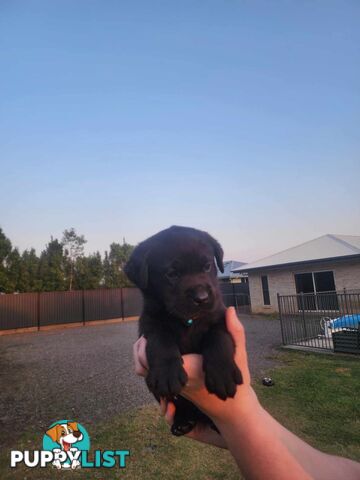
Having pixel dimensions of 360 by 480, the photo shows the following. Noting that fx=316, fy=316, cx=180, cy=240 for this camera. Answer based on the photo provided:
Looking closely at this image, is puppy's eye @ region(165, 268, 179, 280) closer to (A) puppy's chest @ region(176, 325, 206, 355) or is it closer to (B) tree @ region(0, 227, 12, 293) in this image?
(A) puppy's chest @ region(176, 325, 206, 355)

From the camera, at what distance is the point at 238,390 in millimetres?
1694

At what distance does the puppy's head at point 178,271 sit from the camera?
1.95 metres

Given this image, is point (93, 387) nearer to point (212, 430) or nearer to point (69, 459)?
point (69, 459)

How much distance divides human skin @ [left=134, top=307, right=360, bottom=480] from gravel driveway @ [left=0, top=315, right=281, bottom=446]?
517cm

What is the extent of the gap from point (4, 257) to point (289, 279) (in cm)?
2701

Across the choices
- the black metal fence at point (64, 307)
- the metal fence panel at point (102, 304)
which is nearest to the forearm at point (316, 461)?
the black metal fence at point (64, 307)

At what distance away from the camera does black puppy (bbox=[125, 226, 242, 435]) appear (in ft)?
5.59

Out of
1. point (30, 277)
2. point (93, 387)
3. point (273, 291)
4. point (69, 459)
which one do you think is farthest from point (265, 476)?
point (30, 277)

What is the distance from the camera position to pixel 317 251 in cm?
2270

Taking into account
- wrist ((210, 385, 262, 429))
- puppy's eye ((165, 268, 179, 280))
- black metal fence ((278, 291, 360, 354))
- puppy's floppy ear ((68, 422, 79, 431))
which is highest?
puppy's eye ((165, 268, 179, 280))

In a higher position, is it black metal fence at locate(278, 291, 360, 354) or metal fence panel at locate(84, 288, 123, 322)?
metal fence panel at locate(84, 288, 123, 322)

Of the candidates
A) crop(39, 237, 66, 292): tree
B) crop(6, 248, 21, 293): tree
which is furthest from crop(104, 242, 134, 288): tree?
crop(6, 248, 21, 293): tree

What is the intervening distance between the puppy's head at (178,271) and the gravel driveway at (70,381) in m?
4.93

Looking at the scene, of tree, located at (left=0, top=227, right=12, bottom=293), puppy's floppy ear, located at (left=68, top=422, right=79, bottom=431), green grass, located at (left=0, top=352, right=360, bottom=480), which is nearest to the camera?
green grass, located at (left=0, top=352, right=360, bottom=480)
